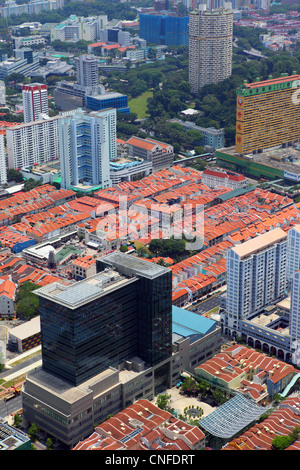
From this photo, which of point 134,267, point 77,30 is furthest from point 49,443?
point 77,30

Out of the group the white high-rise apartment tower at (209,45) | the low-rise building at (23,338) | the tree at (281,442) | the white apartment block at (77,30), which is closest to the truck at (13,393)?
the low-rise building at (23,338)

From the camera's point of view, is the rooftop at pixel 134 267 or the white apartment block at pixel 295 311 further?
the white apartment block at pixel 295 311

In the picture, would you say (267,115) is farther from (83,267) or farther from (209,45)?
(83,267)

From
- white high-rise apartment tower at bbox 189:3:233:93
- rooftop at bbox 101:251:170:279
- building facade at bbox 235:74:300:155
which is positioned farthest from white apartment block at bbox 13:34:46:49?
rooftop at bbox 101:251:170:279

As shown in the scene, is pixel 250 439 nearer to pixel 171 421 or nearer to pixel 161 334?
pixel 171 421

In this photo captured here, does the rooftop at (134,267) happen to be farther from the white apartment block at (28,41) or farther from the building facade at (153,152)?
the white apartment block at (28,41)

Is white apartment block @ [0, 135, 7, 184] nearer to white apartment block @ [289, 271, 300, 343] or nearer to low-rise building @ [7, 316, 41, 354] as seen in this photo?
low-rise building @ [7, 316, 41, 354]
